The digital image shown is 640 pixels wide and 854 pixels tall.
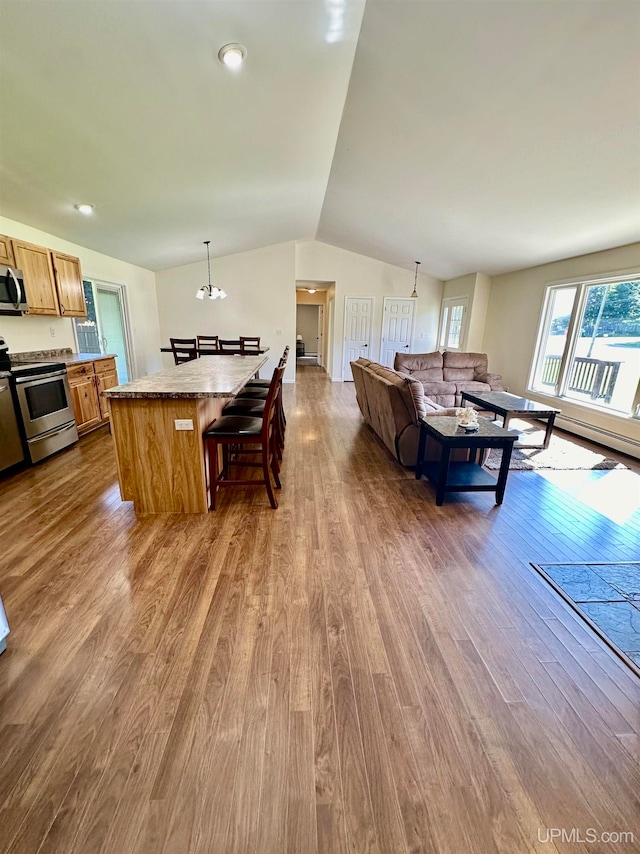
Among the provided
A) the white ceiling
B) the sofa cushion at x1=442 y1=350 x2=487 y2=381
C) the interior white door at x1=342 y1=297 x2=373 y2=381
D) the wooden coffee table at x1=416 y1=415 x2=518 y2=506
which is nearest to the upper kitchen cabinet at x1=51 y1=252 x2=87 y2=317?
the white ceiling

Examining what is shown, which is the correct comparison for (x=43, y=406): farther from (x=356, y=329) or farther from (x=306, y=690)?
(x=356, y=329)

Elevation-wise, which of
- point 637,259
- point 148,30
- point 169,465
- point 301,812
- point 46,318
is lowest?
point 301,812

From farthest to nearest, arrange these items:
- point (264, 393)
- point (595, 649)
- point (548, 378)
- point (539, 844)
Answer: point (548, 378), point (264, 393), point (595, 649), point (539, 844)

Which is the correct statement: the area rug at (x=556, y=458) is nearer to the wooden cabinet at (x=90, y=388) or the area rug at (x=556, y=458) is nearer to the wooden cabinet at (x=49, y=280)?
the wooden cabinet at (x=90, y=388)

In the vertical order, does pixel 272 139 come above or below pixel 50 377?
above

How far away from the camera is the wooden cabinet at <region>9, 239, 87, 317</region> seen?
359 cm

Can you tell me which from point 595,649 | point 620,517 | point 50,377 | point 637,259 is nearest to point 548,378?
point 637,259

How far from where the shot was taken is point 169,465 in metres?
2.63

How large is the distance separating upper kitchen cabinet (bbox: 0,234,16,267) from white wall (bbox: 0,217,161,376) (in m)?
0.56

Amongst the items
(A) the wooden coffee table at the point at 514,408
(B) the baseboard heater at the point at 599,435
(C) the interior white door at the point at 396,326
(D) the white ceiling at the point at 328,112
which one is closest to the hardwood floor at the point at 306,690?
(A) the wooden coffee table at the point at 514,408

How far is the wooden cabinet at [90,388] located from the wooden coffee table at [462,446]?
337cm

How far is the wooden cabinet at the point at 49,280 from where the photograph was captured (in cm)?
359

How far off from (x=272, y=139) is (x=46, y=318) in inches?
127

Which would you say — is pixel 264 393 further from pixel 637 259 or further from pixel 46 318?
pixel 637 259
